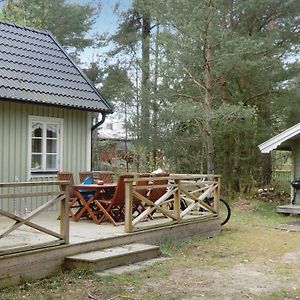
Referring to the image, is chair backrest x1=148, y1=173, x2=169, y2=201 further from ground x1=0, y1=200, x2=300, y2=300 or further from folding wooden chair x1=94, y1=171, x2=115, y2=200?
ground x1=0, y1=200, x2=300, y2=300

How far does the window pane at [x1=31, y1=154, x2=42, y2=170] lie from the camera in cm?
1048

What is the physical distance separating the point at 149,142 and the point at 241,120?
364 cm

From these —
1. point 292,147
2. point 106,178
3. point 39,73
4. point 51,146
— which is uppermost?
point 39,73

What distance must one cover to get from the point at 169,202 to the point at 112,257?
9.11 ft

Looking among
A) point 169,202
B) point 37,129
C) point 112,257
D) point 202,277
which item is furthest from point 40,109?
point 202,277

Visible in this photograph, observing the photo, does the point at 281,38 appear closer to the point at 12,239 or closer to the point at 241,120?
the point at 241,120

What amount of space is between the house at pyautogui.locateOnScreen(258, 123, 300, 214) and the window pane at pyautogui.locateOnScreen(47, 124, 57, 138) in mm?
6119

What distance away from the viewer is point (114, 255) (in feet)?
23.2

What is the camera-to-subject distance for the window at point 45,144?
10.5 meters

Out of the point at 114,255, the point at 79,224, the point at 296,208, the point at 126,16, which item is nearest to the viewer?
the point at 114,255

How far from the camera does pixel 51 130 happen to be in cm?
1081

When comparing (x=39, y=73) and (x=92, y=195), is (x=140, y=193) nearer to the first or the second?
(x=92, y=195)

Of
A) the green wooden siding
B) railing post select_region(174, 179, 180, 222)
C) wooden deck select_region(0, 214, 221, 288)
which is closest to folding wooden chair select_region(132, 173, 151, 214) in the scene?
wooden deck select_region(0, 214, 221, 288)

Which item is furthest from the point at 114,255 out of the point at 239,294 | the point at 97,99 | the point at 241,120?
the point at 241,120
